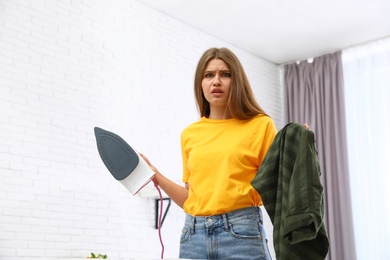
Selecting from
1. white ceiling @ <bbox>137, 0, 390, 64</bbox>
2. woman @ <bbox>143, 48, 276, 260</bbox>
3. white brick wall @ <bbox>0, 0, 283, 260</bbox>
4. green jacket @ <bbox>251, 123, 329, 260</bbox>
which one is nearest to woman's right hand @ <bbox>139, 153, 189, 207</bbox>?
woman @ <bbox>143, 48, 276, 260</bbox>

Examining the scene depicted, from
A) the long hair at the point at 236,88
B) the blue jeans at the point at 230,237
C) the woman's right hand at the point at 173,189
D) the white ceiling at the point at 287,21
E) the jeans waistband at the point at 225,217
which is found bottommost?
the blue jeans at the point at 230,237

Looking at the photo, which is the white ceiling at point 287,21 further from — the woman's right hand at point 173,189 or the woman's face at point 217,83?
the woman's right hand at point 173,189

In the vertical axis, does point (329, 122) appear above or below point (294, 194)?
above

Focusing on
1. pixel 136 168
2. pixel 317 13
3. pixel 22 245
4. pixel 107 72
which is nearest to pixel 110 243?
pixel 22 245

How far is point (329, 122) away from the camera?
5.46 m

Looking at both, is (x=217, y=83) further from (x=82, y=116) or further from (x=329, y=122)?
(x=329, y=122)

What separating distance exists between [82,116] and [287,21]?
211 centimetres

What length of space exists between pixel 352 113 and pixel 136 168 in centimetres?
405

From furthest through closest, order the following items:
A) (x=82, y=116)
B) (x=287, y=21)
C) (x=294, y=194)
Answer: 1. (x=287, y=21)
2. (x=82, y=116)
3. (x=294, y=194)

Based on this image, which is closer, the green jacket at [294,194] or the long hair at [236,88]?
the green jacket at [294,194]

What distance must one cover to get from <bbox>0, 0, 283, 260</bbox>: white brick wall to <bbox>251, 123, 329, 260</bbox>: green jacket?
2.22 meters

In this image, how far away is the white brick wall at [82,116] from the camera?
3414 mm

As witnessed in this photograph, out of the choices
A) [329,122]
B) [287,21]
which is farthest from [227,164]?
[329,122]

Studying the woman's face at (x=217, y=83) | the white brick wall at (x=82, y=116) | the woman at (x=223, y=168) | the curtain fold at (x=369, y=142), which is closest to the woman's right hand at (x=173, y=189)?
the woman at (x=223, y=168)
